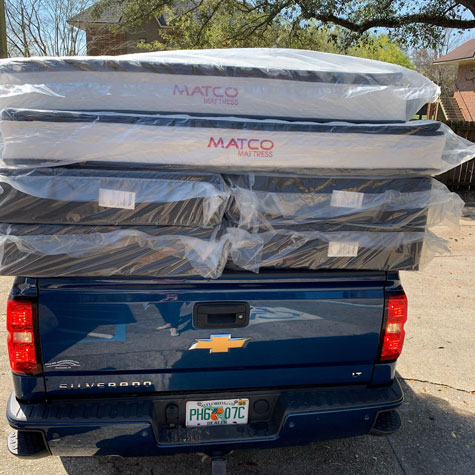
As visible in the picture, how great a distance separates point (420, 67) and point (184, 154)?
154ft

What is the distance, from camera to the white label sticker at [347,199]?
84.4 inches

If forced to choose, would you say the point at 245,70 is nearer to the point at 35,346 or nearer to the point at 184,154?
the point at 184,154

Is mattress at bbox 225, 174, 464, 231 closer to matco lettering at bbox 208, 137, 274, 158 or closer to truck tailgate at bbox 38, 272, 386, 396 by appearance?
matco lettering at bbox 208, 137, 274, 158

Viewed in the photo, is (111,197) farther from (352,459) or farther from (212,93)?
(352,459)

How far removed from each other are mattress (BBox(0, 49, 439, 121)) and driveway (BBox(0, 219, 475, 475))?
0.83 metres

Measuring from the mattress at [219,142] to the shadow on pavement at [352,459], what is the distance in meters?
1.77

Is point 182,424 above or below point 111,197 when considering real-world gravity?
below

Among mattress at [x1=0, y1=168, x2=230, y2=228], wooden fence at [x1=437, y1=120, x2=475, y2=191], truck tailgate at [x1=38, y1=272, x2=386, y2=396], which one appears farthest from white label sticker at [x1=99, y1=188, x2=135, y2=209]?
wooden fence at [x1=437, y1=120, x2=475, y2=191]

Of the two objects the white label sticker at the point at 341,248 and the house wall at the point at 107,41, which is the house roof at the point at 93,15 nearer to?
the house wall at the point at 107,41

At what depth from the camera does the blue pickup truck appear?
6.63ft

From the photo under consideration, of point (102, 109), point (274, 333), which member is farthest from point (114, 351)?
point (102, 109)

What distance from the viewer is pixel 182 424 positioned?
2189 millimetres

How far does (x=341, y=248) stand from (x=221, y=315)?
2.14 feet

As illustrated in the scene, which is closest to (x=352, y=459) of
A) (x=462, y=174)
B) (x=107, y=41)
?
(x=462, y=174)
